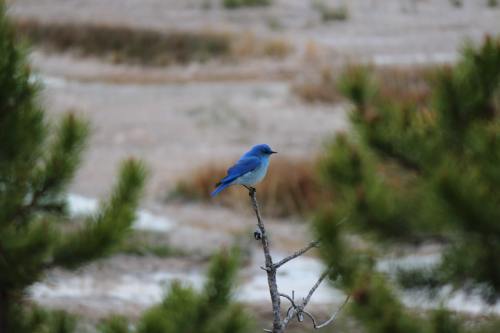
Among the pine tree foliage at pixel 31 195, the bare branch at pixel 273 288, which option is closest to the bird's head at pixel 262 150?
the bare branch at pixel 273 288

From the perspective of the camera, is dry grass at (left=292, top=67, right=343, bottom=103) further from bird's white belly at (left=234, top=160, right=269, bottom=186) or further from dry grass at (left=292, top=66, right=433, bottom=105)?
bird's white belly at (left=234, top=160, right=269, bottom=186)

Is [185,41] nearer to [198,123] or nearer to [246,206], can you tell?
[198,123]

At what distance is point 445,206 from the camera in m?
3.45

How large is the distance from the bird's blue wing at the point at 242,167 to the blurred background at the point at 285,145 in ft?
0.88

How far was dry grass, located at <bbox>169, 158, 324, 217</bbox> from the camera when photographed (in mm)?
13414

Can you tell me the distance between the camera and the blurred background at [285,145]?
3.75 m

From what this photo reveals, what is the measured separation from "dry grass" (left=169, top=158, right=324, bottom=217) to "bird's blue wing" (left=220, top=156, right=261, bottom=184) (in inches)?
364

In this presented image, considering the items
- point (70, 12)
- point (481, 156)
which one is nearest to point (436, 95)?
point (481, 156)

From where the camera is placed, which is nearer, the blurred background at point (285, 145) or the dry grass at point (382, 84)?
the blurred background at point (285, 145)

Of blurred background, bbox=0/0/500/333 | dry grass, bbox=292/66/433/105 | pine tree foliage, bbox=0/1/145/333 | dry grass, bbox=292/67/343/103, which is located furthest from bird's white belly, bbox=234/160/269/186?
dry grass, bbox=292/67/343/103

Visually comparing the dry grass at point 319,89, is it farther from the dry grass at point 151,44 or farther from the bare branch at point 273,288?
the bare branch at point 273,288

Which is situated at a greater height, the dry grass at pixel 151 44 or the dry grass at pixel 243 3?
the dry grass at pixel 243 3

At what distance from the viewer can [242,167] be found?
3.60 metres

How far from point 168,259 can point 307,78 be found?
11.5 m
